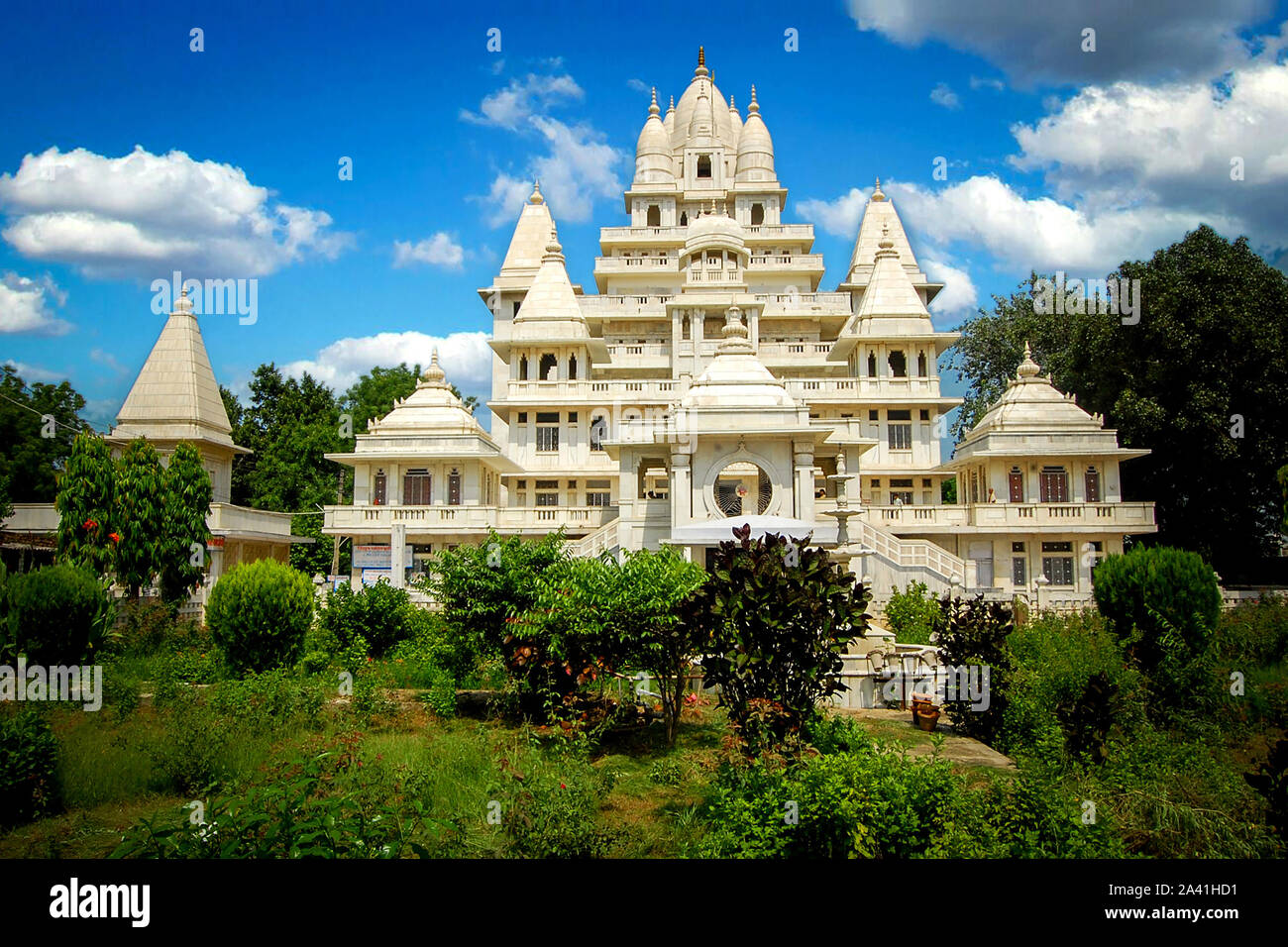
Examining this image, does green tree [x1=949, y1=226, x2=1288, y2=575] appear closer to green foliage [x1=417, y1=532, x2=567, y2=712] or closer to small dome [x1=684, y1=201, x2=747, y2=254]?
small dome [x1=684, y1=201, x2=747, y2=254]

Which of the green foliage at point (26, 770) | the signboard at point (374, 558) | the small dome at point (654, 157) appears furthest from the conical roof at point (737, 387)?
the small dome at point (654, 157)

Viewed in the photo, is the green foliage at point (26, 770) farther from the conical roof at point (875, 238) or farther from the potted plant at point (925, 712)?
the conical roof at point (875, 238)

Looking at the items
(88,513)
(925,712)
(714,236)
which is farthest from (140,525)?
(714,236)

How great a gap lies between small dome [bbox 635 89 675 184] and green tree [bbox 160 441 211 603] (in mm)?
29658

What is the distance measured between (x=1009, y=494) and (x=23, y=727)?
28.8 meters

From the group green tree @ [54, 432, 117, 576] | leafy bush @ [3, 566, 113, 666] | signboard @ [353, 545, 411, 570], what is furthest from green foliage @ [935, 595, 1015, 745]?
green tree @ [54, 432, 117, 576]

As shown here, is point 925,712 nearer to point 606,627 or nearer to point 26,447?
point 606,627

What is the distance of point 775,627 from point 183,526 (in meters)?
18.2

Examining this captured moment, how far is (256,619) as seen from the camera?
1772 cm

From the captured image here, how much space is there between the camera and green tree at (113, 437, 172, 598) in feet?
71.6

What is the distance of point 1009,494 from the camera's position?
30719 millimetres

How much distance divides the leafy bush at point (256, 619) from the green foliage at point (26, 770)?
687cm
